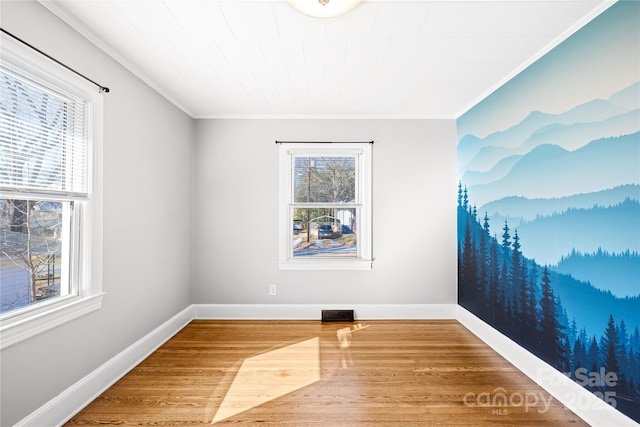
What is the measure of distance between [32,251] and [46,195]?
1.10 ft

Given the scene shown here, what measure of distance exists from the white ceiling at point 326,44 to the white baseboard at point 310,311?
2.40 meters

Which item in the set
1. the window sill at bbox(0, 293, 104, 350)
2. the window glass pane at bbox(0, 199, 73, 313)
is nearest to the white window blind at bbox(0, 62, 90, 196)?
the window glass pane at bbox(0, 199, 73, 313)

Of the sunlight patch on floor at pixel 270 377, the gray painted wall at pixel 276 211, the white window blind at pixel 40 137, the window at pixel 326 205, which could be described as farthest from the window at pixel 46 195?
the window at pixel 326 205

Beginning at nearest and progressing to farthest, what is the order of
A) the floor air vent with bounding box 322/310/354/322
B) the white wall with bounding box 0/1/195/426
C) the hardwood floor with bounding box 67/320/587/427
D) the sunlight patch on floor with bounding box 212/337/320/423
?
the white wall with bounding box 0/1/195/426, the hardwood floor with bounding box 67/320/587/427, the sunlight patch on floor with bounding box 212/337/320/423, the floor air vent with bounding box 322/310/354/322

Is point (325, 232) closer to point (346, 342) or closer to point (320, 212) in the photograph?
point (320, 212)

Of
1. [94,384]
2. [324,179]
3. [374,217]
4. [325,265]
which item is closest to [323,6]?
[324,179]

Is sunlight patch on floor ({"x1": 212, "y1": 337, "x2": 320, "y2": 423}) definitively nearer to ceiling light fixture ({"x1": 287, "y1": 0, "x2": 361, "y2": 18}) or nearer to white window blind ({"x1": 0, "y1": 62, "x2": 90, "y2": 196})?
white window blind ({"x1": 0, "y1": 62, "x2": 90, "y2": 196})

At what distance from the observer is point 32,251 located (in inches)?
71.6

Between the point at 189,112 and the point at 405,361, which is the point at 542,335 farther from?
the point at 189,112

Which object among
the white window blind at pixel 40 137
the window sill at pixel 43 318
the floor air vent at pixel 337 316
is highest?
the white window blind at pixel 40 137

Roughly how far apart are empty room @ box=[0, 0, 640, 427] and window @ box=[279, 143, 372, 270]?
0.03m

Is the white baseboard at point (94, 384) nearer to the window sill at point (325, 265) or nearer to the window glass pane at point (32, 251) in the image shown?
the window glass pane at point (32, 251)

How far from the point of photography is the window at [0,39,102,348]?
5.37 feet

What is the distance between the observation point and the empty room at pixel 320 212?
70.9 inches
